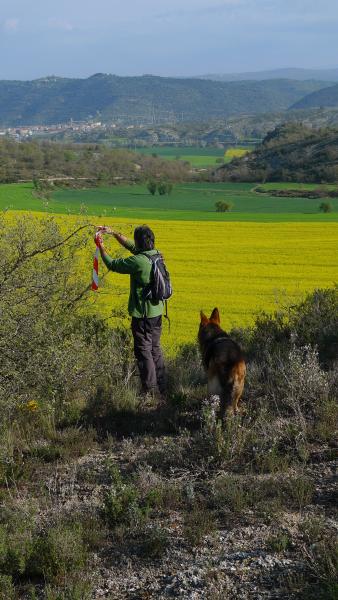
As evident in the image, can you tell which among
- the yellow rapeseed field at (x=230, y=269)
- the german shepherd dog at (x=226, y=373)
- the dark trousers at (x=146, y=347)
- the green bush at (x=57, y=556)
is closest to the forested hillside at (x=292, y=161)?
the yellow rapeseed field at (x=230, y=269)

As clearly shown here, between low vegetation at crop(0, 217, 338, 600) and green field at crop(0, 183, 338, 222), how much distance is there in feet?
63.0

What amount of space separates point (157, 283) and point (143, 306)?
333 millimetres

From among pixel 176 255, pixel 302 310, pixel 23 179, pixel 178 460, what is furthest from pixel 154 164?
pixel 178 460

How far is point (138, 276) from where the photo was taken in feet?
21.4

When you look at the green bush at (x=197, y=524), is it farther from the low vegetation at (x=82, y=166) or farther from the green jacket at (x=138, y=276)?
the low vegetation at (x=82, y=166)

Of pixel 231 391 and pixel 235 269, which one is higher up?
pixel 231 391

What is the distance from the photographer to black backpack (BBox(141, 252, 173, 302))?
6465 mm

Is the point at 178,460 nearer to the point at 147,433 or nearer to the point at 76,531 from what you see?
the point at 147,433

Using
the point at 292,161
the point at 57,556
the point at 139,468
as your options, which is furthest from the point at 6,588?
the point at 292,161

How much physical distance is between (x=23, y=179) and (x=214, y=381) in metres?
51.6

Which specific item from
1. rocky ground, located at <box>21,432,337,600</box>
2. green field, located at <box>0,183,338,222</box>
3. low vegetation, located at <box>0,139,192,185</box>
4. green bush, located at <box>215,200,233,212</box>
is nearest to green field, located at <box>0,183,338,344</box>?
green field, located at <box>0,183,338,222</box>

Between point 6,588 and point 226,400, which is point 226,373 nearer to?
point 226,400

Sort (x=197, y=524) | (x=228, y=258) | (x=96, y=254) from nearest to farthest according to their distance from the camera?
(x=197, y=524), (x=96, y=254), (x=228, y=258)

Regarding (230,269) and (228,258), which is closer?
(230,269)
